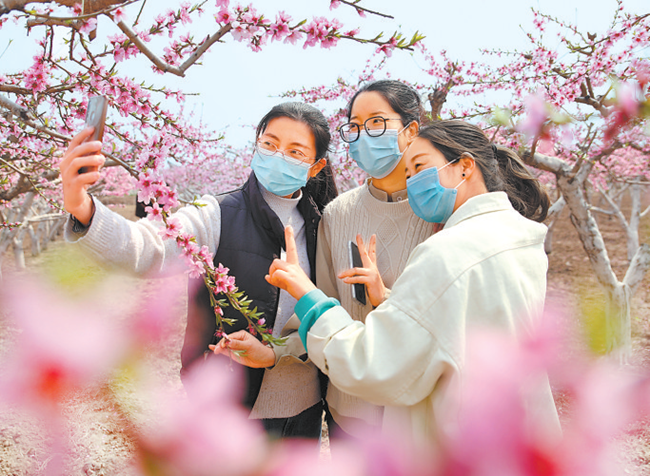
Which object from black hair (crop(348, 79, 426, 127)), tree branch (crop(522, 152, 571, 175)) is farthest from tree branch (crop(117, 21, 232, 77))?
tree branch (crop(522, 152, 571, 175))

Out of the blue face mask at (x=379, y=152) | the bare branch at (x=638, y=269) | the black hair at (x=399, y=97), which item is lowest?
the bare branch at (x=638, y=269)

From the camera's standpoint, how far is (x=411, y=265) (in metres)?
1.03

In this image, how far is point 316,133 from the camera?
183 cm

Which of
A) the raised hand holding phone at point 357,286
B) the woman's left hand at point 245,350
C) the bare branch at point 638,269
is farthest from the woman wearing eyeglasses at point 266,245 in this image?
the bare branch at point 638,269

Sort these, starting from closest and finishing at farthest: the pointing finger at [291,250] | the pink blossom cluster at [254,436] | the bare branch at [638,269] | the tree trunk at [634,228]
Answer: the pink blossom cluster at [254,436] < the pointing finger at [291,250] < the bare branch at [638,269] < the tree trunk at [634,228]

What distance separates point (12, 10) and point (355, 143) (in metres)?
1.56

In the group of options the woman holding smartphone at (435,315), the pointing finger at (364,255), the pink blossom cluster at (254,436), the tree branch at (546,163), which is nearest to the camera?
the pink blossom cluster at (254,436)

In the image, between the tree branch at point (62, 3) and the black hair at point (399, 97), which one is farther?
the black hair at point (399, 97)

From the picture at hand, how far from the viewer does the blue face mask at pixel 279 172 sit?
5.86ft

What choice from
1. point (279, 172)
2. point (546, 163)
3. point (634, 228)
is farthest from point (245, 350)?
point (634, 228)

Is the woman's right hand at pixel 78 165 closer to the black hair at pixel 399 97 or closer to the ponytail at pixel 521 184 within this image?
the black hair at pixel 399 97

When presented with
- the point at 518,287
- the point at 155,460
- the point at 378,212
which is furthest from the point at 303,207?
the point at 155,460

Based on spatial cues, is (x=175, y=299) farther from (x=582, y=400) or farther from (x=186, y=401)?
(x=582, y=400)

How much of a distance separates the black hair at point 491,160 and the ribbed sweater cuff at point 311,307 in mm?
660
